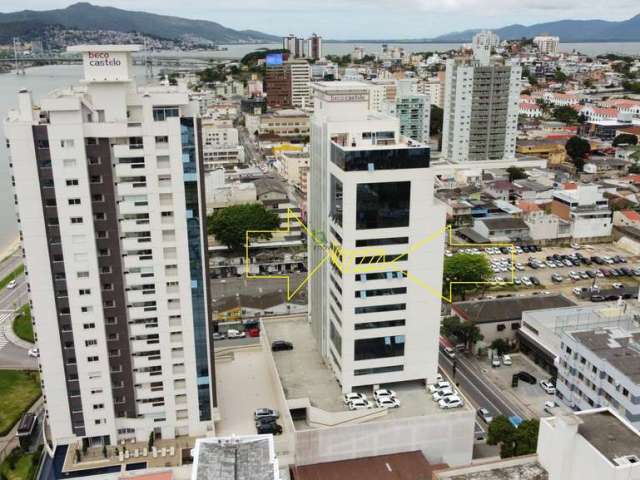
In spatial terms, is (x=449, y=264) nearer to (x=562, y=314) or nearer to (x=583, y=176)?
(x=562, y=314)

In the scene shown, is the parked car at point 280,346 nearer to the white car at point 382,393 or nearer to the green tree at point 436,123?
the white car at point 382,393

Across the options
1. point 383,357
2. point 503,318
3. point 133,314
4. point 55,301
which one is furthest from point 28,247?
point 503,318

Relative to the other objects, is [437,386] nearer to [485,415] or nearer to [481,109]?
[485,415]

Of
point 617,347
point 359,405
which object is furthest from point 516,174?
point 359,405

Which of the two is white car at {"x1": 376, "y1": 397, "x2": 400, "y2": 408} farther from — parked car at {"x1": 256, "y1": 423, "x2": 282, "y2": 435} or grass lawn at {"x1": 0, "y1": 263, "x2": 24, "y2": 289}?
grass lawn at {"x1": 0, "y1": 263, "x2": 24, "y2": 289}

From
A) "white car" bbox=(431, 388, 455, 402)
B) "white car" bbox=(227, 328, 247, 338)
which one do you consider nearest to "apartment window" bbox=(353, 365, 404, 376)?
"white car" bbox=(431, 388, 455, 402)

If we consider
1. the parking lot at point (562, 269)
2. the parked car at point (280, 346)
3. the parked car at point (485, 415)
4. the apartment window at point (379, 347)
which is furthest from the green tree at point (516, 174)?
the apartment window at point (379, 347)
